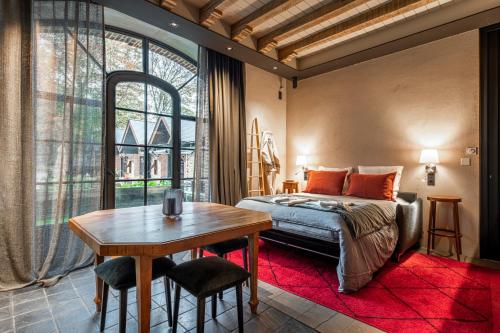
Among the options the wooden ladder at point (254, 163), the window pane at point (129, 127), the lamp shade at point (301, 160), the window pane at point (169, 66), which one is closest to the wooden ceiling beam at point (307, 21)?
the window pane at point (169, 66)

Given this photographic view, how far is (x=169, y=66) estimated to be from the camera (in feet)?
12.3

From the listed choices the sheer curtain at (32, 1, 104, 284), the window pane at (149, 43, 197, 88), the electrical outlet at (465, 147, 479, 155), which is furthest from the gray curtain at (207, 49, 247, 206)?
the electrical outlet at (465, 147, 479, 155)

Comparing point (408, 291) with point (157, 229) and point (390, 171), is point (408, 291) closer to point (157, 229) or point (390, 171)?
point (390, 171)

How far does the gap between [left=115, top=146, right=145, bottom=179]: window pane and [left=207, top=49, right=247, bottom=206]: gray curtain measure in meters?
0.96

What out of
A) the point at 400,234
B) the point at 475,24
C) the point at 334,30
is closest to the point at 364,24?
the point at 334,30

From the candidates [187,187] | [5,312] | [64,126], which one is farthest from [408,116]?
[5,312]

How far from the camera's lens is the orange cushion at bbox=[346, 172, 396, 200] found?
3.40m

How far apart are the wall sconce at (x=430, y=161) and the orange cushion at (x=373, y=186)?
1.31ft

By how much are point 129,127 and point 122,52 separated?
0.94 m

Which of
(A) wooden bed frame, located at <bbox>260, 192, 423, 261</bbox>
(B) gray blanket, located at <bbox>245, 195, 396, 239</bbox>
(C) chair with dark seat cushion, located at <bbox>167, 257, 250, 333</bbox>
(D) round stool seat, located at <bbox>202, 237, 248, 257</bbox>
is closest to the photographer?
(C) chair with dark seat cushion, located at <bbox>167, 257, 250, 333</bbox>

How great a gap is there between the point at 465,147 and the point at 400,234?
1409 millimetres

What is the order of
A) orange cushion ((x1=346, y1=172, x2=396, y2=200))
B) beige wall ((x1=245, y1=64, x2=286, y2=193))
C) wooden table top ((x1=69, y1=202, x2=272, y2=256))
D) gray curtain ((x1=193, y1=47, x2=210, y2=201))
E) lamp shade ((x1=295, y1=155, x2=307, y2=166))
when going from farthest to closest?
lamp shade ((x1=295, y1=155, x2=307, y2=166))
beige wall ((x1=245, y1=64, x2=286, y2=193))
gray curtain ((x1=193, y1=47, x2=210, y2=201))
orange cushion ((x1=346, y1=172, x2=396, y2=200))
wooden table top ((x1=69, y1=202, x2=272, y2=256))

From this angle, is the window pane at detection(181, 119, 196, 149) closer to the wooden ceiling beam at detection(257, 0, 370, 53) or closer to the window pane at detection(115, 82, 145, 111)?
the window pane at detection(115, 82, 145, 111)

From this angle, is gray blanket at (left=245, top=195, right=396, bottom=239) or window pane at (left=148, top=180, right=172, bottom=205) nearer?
gray blanket at (left=245, top=195, right=396, bottom=239)
